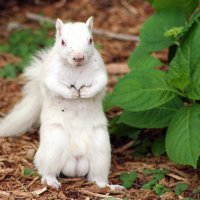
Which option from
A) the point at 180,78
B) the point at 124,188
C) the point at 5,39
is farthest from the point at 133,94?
the point at 5,39

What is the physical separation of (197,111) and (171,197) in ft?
2.37

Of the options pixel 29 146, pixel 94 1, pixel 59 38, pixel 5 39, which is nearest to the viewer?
pixel 59 38

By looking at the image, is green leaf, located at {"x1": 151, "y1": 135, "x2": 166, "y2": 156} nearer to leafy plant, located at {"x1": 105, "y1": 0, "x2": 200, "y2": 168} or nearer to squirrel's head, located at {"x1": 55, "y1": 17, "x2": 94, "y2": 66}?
leafy plant, located at {"x1": 105, "y1": 0, "x2": 200, "y2": 168}

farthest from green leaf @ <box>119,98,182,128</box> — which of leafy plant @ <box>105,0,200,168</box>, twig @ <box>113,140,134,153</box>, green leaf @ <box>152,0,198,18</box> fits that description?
green leaf @ <box>152,0,198,18</box>

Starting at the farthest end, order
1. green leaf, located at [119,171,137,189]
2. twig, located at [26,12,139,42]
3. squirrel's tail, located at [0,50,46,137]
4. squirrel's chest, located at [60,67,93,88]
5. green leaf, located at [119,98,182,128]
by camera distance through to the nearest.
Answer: twig, located at [26,12,139,42] → squirrel's tail, located at [0,50,46,137] → green leaf, located at [119,98,182,128] → green leaf, located at [119,171,137,189] → squirrel's chest, located at [60,67,93,88]

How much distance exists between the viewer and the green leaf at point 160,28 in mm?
5562

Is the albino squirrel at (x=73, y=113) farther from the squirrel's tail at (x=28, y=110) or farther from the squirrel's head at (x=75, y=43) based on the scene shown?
the squirrel's tail at (x=28, y=110)

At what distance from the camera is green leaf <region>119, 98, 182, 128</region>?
528 cm

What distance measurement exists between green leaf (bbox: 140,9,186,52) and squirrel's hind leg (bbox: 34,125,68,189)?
135 cm

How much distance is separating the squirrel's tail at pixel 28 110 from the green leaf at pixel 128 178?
100cm

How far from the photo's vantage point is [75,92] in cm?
473

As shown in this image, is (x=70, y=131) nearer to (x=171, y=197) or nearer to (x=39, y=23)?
(x=171, y=197)

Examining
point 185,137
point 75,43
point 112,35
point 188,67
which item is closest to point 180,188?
point 185,137

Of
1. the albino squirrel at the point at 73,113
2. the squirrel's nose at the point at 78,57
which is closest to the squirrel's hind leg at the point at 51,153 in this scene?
the albino squirrel at the point at 73,113
